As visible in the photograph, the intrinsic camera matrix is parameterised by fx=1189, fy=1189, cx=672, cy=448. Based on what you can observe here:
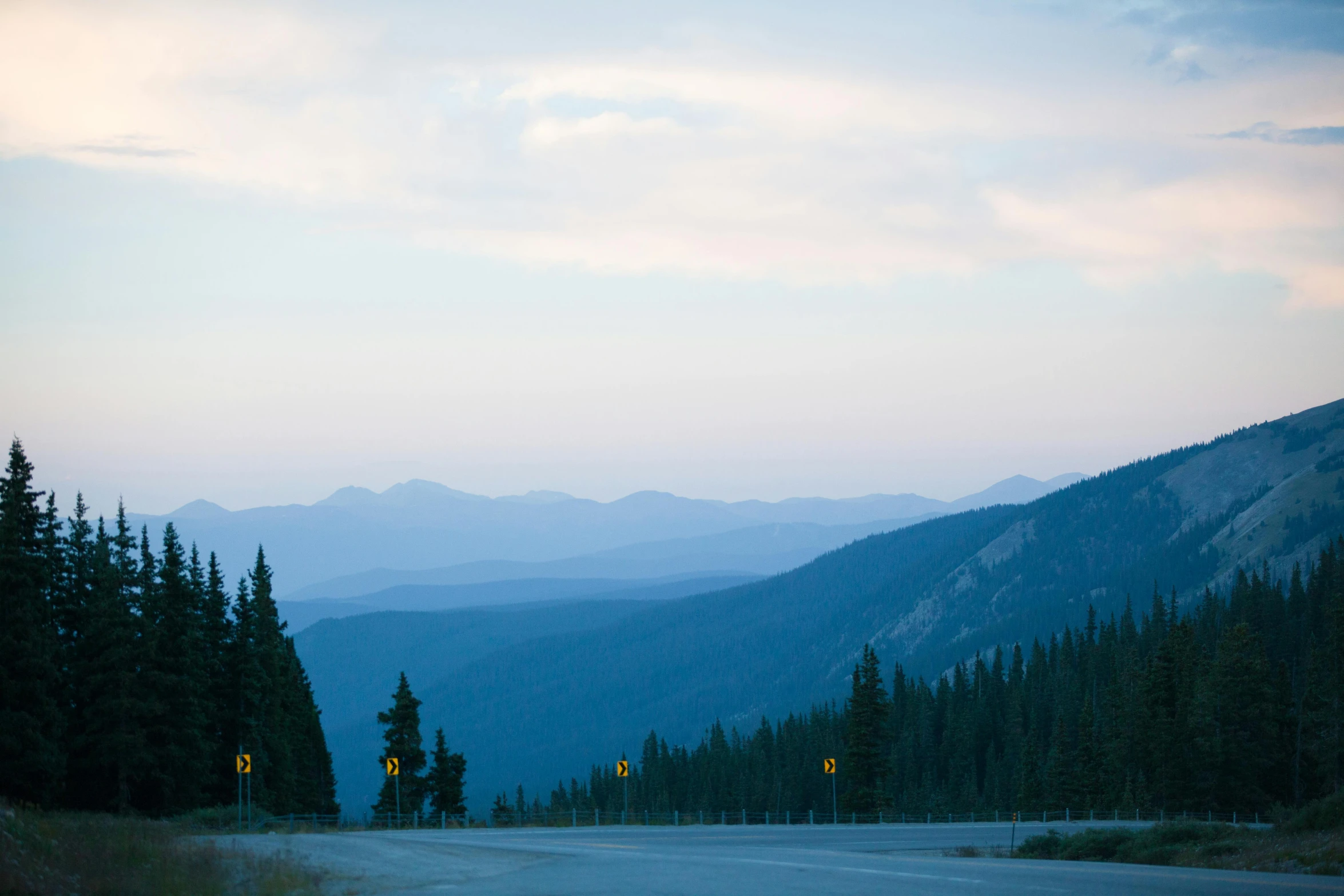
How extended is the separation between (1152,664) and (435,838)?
67946 mm

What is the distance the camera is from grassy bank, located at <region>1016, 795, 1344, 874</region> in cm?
2538

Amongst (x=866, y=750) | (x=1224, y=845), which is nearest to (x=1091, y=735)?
(x=866, y=750)

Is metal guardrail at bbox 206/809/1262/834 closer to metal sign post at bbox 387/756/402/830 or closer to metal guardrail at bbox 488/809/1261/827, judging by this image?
metal guardrail at bbox 488/809/1261/827

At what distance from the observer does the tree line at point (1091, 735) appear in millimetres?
79625

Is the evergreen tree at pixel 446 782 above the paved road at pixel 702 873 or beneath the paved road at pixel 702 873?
beneath

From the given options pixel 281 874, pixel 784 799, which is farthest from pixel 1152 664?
pixel 281 874

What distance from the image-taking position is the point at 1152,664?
89438mm

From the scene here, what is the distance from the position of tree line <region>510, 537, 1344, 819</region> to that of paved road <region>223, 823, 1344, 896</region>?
39.6m

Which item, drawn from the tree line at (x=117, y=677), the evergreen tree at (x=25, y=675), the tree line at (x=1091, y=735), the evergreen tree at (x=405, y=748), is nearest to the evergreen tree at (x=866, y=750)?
the tree line at (x=1091, y=735)

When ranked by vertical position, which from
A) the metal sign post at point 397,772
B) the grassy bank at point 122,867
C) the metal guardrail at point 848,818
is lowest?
the metal guardrail at point 848,818

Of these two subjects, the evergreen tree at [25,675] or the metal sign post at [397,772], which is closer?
the evergreen tree at [25,675]

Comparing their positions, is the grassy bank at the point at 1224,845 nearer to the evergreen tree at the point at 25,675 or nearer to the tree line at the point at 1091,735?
the evergreen tree at the point at 25,675

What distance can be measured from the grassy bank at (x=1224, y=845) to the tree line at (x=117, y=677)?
3574 cm

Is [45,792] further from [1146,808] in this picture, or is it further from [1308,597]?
[1308,597]
